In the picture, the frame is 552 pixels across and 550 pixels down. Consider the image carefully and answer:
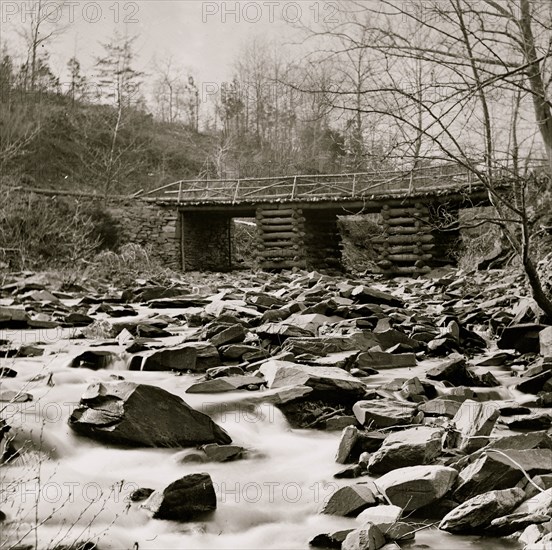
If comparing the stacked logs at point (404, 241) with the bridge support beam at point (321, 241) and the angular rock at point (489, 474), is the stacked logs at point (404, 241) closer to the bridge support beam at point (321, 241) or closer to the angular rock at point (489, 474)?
the bridge support beam at point (321, 241)

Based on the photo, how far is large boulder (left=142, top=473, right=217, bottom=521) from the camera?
306cm

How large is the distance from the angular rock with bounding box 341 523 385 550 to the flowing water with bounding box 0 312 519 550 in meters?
0.18

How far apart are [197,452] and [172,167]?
38.9 metres

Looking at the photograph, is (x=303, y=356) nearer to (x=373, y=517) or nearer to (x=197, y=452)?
(x=197, y=452)

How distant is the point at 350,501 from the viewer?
119 inches

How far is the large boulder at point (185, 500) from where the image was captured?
10.0 ft

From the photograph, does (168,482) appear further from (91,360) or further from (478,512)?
(91,360)

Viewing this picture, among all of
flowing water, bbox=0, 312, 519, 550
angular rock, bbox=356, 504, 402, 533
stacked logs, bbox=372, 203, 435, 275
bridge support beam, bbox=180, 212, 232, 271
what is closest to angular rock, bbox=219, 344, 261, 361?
flowing water, bbox=0, 312, 519, 550

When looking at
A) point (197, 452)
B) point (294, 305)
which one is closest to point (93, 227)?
point (294, 305)

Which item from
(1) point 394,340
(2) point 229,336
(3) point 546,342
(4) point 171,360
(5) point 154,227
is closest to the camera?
(4) point 171,360

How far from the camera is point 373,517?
282 centimetres

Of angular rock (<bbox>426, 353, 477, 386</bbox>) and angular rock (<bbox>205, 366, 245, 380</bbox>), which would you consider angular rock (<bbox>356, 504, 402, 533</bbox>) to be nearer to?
angular rock (<bbox>426, 353, 477, 386</bbox>)

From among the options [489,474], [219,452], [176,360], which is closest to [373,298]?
[176,360]

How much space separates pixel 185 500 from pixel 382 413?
151 centimetres
